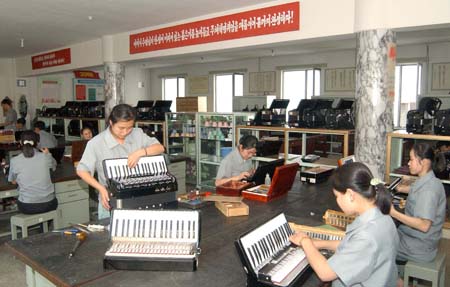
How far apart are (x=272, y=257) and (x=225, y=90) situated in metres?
9.61

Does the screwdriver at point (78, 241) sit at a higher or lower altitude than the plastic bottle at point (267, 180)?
lower

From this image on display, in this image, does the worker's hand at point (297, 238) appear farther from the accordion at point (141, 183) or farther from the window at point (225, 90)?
the window at point (225, 90)

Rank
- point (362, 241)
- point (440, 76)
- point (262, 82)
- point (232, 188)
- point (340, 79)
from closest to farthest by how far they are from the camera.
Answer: point (362, 241) → point (232, 188) → point (440, 76) → point (340, 79) → point (262, 82)

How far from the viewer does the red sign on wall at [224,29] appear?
4.46 meters

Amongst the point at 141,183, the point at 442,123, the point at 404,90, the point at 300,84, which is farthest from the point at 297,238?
the point at 300,84

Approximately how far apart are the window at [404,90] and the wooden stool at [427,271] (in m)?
6.29

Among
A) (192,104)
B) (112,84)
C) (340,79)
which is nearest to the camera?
(192,104)

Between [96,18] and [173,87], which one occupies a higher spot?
[96,18]

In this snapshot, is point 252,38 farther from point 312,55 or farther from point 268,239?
point 312,55

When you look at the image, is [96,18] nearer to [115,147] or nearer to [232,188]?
[115,147]

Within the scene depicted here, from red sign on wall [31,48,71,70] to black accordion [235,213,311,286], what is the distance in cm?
749

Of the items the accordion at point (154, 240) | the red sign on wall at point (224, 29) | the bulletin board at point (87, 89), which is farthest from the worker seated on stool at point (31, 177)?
the bulletin board at point (87, 89)

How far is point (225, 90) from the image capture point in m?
11.1

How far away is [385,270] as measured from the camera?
5.06ft
